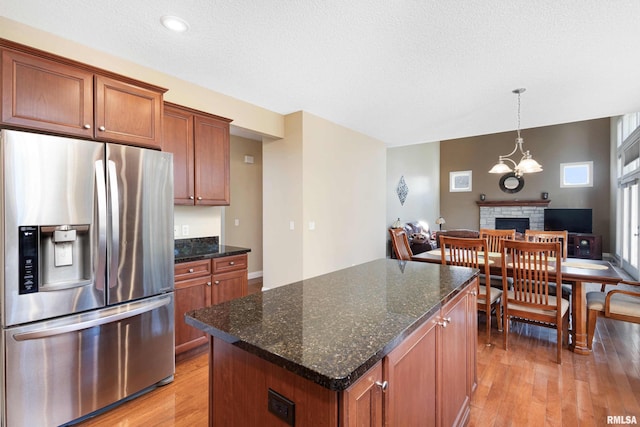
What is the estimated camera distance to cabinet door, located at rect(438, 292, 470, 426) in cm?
141

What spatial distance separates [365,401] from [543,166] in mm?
10013

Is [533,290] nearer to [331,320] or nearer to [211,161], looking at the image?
[331,320]

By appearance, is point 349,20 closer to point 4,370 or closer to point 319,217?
point 319,217

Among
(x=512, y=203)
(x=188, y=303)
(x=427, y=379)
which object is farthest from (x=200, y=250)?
(x=512, y=203)

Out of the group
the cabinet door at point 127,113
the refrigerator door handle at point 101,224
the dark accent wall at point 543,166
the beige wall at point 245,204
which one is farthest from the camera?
the dark accent wall at point 543,166

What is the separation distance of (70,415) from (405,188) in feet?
25.8

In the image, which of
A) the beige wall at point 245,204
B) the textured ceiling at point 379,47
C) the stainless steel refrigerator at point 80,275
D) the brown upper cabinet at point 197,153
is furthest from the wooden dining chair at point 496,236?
the stainless steel refrigerator at point 80,275

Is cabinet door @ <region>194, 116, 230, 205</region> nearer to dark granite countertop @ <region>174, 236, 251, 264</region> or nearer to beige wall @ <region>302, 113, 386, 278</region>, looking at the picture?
dark granite countertop @ <region>174, 236, 251, 264</region>

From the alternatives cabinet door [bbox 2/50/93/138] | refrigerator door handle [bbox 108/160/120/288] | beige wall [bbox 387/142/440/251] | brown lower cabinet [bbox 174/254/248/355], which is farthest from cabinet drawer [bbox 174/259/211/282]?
beige wall [bbox 387/142/440/251]

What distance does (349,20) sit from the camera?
2025 millimetres

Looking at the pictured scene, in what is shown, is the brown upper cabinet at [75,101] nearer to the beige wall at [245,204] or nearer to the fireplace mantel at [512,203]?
the beige wall at [245,204]

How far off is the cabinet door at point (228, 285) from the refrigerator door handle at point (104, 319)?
1.72 ft

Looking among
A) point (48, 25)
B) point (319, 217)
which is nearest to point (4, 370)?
point (48, 25)

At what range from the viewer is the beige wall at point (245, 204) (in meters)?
5.24
